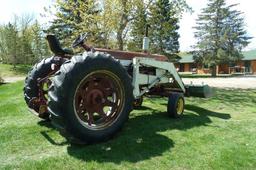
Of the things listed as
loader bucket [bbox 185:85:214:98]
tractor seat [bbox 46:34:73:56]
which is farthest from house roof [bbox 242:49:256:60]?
tractor seat [bbox 46:34:73:56]

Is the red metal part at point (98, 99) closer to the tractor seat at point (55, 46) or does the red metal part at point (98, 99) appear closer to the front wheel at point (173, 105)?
the tractor seat at point (55, 46)

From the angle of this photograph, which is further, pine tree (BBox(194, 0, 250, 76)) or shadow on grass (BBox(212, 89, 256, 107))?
pine tree (BBox(194, 0, 250, 76))

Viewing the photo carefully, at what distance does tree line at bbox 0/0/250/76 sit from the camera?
15859 mm

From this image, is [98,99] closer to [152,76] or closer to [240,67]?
[152,76]

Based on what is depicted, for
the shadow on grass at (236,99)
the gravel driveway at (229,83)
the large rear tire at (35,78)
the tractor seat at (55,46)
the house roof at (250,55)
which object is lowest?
the shadow on grass at (236,99)

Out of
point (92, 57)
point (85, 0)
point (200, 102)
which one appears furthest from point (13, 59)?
point (92, 57)

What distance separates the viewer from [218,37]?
45.1 metres

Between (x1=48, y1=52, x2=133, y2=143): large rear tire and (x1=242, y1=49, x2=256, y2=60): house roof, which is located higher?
(x1=242, y1=49, x2=256, y2=60): house roof

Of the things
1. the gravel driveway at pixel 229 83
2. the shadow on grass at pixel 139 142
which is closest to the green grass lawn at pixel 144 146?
the shadow on grass at pixel 139 142

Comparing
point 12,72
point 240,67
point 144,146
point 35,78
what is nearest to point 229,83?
point 35,78

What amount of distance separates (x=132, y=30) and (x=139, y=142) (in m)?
14.4

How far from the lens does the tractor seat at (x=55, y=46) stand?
207 inches

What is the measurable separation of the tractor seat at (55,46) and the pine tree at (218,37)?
3846cm

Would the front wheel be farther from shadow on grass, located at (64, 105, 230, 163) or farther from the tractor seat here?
the tractor seat
